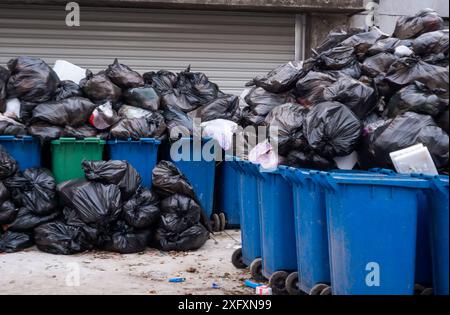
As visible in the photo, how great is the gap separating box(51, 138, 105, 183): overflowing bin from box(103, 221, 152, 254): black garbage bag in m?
0.87

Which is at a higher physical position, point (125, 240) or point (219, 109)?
point (219, 109)

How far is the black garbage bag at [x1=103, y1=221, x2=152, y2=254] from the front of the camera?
7.02m

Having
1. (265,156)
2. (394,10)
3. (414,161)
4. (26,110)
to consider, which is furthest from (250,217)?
(394,10)

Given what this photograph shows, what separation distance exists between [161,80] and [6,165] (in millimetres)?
2491

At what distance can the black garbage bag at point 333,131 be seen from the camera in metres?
5.20

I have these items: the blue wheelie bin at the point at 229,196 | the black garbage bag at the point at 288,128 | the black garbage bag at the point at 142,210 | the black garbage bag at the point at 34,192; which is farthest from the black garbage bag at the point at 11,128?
the black garbage bag at the point at 288,128

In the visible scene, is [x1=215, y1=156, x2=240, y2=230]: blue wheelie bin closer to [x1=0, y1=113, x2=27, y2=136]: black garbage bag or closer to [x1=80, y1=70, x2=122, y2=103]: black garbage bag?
[x1=80, y1=70, x2=122, y2=103]: black garbage bag

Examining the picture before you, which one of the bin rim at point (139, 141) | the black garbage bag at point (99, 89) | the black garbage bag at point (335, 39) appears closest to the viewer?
the black garbage bag at point (335, 39)

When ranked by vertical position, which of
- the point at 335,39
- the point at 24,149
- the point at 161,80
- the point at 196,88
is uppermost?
the point at 335,39

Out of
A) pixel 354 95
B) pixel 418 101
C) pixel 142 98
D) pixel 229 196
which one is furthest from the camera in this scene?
pixel 229 196

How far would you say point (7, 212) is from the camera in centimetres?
700

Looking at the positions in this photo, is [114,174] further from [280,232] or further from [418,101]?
[418,101]

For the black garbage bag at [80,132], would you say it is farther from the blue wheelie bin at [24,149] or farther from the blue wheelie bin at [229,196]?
the blue wheelie bin at [229,196]

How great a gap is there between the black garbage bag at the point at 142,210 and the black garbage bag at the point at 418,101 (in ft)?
9.30
